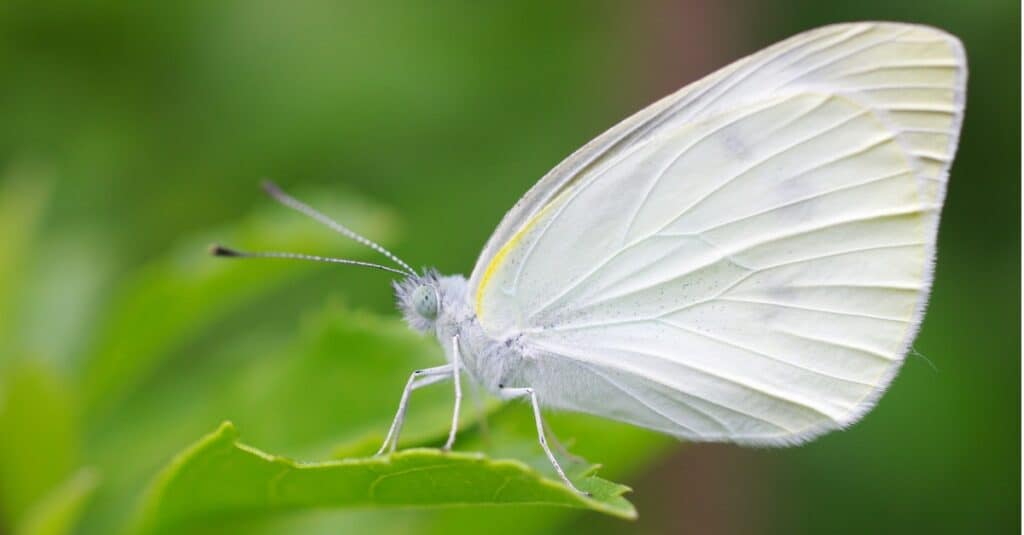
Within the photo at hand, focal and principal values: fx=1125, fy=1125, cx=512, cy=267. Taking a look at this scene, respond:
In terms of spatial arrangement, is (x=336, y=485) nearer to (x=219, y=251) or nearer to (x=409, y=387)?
(x=409, y=387)

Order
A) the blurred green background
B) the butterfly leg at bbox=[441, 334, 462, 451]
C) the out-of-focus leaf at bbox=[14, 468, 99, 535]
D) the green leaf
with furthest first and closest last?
the blurred green background, the butterfly leg at bbox=[441, 334, 462, 451], the out-of-focus leaf at bbox=[14, 468, 99, 535], the green leaf

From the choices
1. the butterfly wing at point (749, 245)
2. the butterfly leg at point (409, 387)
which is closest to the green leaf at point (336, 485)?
the butterfly leg at point (409, 387)

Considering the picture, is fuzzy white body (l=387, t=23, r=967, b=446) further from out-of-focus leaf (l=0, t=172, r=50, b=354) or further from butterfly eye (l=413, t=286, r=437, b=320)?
out-of-focus leaf (l=0, t=172, r=50, b=354)

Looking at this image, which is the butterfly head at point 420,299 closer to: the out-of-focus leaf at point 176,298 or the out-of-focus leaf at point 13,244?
the out-of-focus leaf at point 176,298

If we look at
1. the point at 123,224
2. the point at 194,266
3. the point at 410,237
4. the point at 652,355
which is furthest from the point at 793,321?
the point at 123,224

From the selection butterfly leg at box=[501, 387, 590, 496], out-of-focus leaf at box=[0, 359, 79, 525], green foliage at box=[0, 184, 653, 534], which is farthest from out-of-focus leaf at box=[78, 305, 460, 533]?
out-of-focus leaf at box=[0, 359, 79, 525]

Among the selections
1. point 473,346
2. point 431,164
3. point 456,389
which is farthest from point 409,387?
point 431,164
